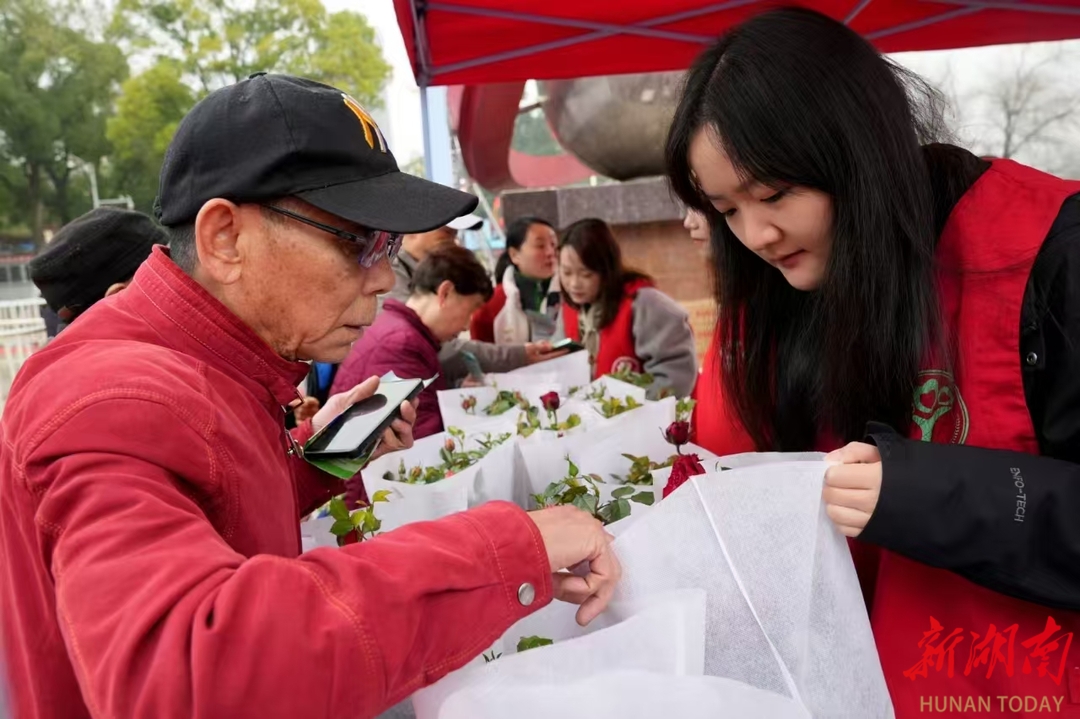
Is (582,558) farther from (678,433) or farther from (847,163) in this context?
(678,433)

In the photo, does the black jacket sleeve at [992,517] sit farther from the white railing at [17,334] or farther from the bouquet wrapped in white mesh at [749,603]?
the white railing at [17,334]

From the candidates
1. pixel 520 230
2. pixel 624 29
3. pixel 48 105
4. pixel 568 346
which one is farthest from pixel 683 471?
pixel 48 105

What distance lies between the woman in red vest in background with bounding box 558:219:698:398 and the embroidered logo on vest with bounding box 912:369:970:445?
261cm

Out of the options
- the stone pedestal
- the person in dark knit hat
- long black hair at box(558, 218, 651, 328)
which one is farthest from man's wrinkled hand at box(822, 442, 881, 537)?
the stone pedestal

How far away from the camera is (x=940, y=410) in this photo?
1.23 meters

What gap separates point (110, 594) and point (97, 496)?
92 millimetres

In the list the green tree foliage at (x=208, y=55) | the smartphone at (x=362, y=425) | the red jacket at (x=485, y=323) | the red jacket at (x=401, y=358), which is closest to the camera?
the smartphone at (x=362, y=425)

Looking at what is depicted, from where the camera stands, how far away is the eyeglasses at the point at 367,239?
3.48ft

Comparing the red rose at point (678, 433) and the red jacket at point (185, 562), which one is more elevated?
the red jacket at point (185, 562)

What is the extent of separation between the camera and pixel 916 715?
1180 millimetres

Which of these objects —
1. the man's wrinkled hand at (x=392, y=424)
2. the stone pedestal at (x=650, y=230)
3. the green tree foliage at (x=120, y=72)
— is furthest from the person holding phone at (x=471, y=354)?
the green tree foliage at (x=120, y=72)

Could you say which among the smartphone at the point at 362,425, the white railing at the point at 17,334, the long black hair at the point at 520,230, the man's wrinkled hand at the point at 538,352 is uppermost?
the long black hair at the point at 520,230

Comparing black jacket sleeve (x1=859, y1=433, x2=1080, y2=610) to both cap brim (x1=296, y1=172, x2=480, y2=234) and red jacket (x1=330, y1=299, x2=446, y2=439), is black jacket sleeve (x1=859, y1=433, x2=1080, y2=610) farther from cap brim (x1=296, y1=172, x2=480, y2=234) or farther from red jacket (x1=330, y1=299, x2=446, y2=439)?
red jacket (x1=330, y1=299, x2=446, y2=439)

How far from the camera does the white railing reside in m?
9.09
